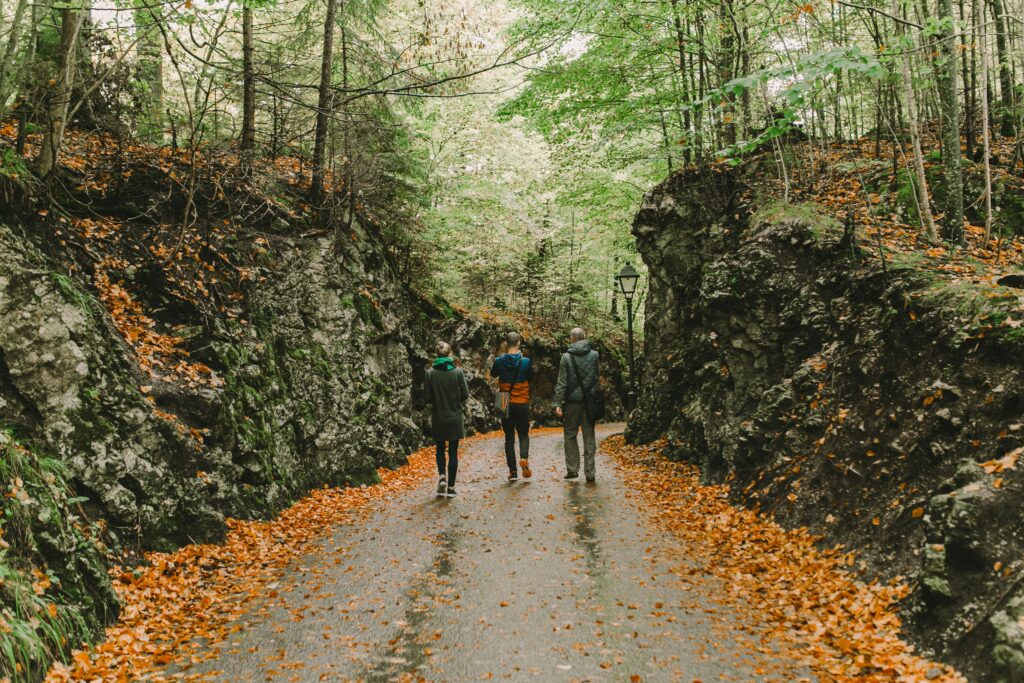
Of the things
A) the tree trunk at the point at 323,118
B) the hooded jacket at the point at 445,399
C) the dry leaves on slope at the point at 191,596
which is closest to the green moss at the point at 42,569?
the dry leaves on slope at the point at 191,596

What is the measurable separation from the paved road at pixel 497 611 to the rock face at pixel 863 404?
4.51 feet

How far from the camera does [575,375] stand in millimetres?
10109

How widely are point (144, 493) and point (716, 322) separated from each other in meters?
8.67

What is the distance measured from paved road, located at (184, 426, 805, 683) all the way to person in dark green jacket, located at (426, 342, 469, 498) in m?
1.21

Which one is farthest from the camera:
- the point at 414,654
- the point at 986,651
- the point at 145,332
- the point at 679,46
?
the point at 679,46

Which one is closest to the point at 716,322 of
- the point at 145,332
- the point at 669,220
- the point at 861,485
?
the point at 669,220

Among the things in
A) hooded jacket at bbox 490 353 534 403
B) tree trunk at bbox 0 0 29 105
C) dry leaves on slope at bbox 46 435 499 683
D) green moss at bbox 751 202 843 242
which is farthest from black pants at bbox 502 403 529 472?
tree trunk at bbox 0 0 29 105

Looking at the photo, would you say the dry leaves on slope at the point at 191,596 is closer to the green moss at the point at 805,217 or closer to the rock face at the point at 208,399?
the rock face at the point at 208,399

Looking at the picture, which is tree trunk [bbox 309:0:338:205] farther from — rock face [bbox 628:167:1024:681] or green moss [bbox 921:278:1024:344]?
green moss [bbox 921:278:1024:344]

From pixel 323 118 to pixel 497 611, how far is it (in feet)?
36.8

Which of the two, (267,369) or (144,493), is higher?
(267,369)

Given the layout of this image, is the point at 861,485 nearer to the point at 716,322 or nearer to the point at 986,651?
the point at 986,651

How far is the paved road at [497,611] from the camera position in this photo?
14.2 ft

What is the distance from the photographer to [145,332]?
7973mm
